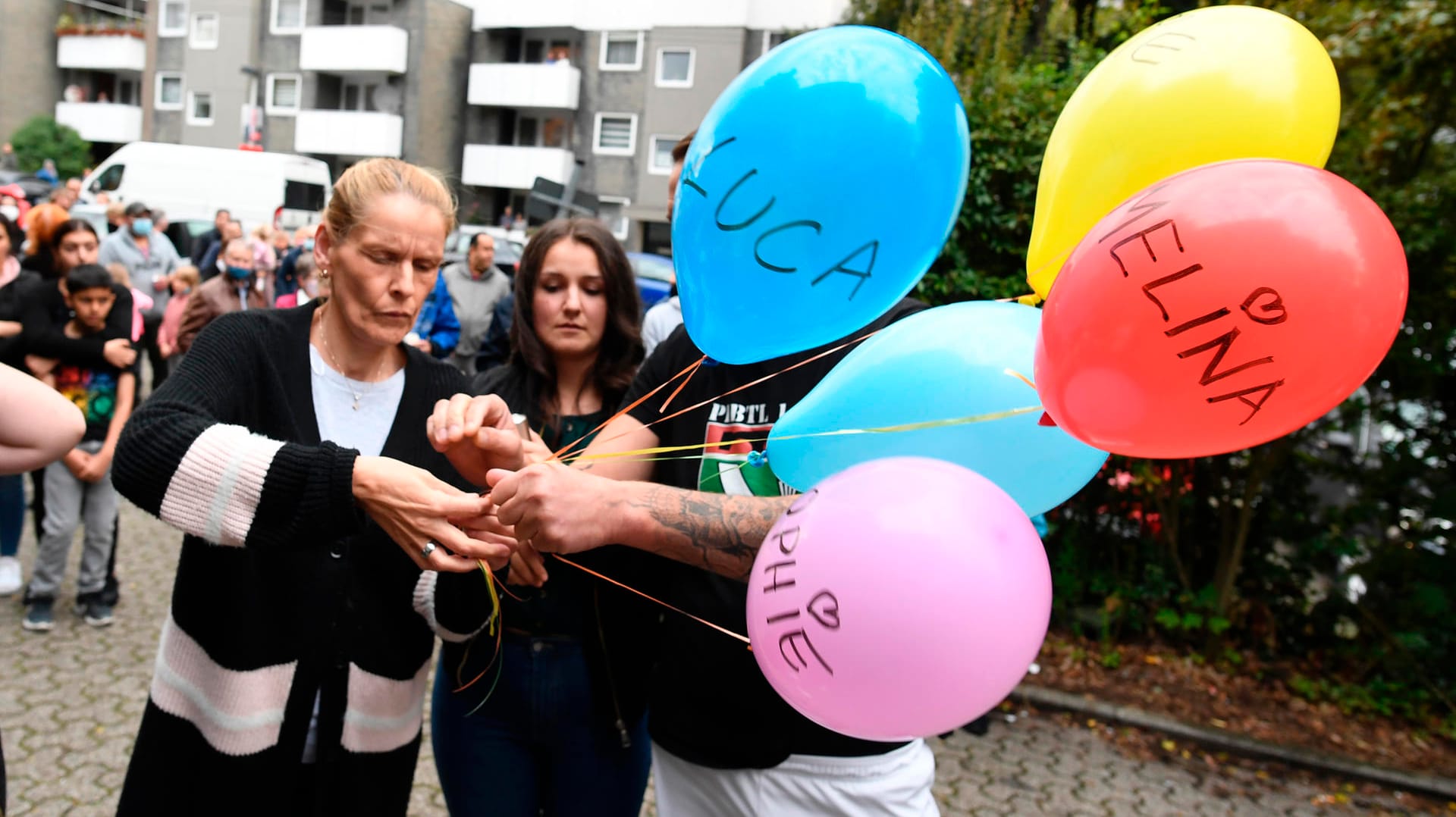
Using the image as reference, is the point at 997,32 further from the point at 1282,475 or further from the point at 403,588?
the point at 403,588

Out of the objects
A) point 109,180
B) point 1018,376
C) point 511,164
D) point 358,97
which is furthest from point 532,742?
point 358,97

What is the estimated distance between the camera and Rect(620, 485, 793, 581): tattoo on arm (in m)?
1.52

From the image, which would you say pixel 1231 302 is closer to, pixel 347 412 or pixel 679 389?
pixel 679 389

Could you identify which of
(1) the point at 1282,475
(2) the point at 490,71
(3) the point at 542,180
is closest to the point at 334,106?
(2) the point at 490,71

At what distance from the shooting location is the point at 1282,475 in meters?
5.00

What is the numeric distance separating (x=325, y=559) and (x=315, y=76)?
3028 cm

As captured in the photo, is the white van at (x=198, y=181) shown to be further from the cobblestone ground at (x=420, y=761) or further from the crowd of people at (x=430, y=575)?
the crowd of people at (x=430, y=575)

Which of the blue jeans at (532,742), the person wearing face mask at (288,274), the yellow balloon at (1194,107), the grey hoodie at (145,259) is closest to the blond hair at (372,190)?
the blue jeans at (532,742)

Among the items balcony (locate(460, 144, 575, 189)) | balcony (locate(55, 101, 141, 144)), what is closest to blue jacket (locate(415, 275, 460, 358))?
balcony (locate(460, 144, 575, 189))

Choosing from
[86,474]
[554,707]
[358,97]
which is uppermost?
[358,97]

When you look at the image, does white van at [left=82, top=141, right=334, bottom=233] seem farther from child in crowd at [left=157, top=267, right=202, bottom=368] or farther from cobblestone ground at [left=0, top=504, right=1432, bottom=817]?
cobblestone ground at [left=0, top=504, right=1432, bottom=817]

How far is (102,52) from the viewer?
30531 mm

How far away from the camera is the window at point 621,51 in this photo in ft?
85.0

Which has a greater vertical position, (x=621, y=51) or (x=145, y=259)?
(x=621, y=51)
